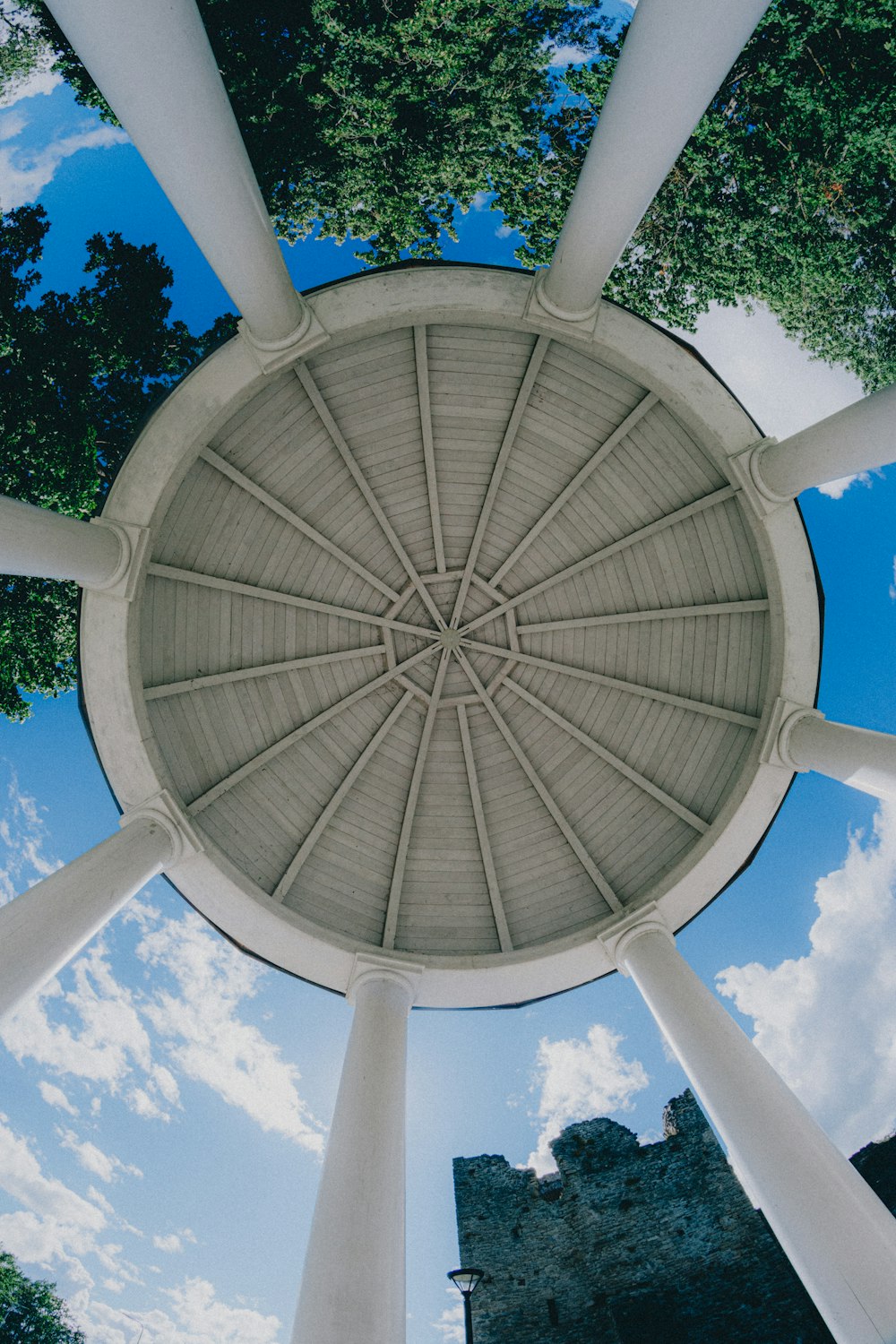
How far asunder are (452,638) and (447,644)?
20 centimetres

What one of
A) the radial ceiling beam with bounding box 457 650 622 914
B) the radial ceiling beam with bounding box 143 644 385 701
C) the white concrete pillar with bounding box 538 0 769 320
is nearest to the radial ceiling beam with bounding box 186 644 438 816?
the radial ceiling beam with bounding box 143 644 385 701

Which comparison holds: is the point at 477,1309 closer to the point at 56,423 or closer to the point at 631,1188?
the point at 631,1188

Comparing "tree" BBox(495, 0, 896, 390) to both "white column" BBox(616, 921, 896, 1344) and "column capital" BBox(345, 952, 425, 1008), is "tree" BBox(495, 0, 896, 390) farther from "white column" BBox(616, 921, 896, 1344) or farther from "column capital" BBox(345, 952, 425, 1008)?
"column capital" BBox(345, 952, 425, 1008)

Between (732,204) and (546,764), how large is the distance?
1267cm

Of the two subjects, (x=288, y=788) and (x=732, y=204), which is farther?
(x=288, y=788)

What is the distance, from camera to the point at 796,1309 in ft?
65.4

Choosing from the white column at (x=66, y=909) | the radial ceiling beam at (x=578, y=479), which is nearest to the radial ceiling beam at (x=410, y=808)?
the radial ceiling beam at (x=578, y=479)

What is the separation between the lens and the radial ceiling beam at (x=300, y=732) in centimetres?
1598

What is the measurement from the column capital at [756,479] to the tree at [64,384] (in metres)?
10.8

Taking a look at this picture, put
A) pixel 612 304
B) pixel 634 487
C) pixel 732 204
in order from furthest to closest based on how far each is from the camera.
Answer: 1. pixel 634 487
2. pixel 732 204
3. pixel 612 304

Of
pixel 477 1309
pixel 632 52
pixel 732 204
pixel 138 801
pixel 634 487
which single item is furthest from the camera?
pixel 477 1309

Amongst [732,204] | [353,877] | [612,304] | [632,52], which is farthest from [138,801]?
[732,204]

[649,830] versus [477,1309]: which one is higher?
[477,1309]

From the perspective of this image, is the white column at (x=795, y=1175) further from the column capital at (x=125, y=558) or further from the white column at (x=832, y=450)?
the column capital at (x=125, y=558)
